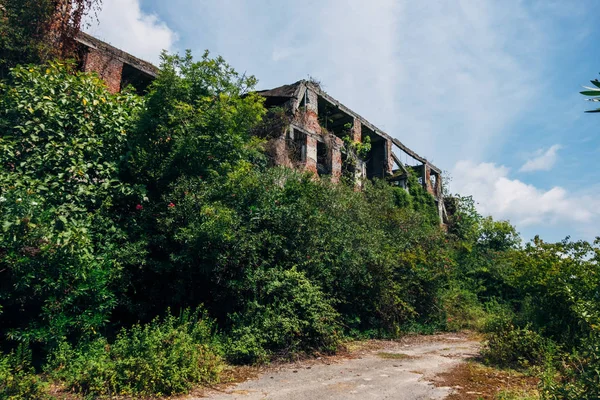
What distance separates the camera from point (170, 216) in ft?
30.1

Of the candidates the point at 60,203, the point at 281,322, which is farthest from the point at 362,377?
the point at 60,203

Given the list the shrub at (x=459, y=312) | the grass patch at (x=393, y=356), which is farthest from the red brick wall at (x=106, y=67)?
the shrub at (x=459, y=312)

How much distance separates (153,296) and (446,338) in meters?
8.73

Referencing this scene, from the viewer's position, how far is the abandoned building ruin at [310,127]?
15320 millimetres

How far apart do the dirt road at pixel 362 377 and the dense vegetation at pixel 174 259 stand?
24.3 inches

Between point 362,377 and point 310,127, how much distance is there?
1425cm

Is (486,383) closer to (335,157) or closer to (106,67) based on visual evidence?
(335,157)

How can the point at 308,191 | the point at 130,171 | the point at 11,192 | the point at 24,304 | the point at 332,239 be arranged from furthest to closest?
the point at 308,191 → the point at 332,239 → the point at 130,171 → the point at 24,304 → the point at 11,192

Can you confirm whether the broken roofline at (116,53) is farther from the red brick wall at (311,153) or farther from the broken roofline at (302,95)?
the red brick wall at (311,153)

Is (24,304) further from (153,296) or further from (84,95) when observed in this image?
(84,95)

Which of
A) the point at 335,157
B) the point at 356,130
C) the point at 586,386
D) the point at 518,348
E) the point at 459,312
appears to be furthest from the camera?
the point at 356,130

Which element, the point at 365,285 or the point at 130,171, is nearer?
the point at 130,171

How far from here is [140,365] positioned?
6.04 meters

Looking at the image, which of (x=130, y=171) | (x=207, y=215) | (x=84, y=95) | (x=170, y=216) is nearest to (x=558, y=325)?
(x=207, y=215)
